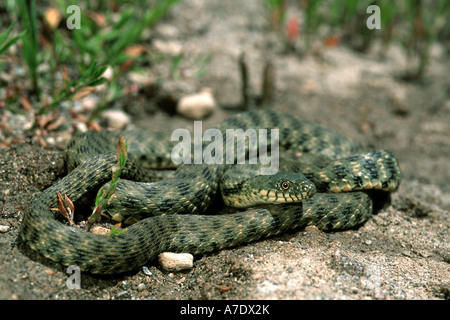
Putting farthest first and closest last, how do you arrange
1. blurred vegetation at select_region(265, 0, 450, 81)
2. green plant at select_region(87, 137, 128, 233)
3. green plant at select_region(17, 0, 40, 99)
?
blurred vegetation at select_region(265, 0, 450, 81), green plant at select_region(17, 0, 40, 99), green plant at select_region(87, 137, 128, 233)

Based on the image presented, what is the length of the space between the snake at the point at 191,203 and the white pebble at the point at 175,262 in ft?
0.29

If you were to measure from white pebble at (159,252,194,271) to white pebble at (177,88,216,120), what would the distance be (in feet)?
9.35

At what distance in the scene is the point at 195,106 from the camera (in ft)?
20.6

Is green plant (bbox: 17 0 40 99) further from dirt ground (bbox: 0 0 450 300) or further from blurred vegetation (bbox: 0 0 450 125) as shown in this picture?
dirt ground (bbox: 0 0 450 300)

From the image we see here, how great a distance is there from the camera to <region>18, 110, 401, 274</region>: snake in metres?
3.53

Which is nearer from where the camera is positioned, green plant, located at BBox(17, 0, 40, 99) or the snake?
the snake

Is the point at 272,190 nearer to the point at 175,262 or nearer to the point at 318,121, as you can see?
the point at 175,262

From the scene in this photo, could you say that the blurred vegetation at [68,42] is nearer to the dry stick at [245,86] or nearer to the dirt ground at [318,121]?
the dirt ground at [318,121]

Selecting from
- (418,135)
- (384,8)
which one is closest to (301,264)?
(418,135)

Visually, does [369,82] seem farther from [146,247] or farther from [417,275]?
[146,247]

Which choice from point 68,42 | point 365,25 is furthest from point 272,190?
point 365,25

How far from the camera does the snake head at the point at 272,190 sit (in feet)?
13.4

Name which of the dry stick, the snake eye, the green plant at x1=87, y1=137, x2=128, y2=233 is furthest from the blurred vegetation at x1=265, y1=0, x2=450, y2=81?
the green plant at x1=87, y1=137, x2=128, y2=233
